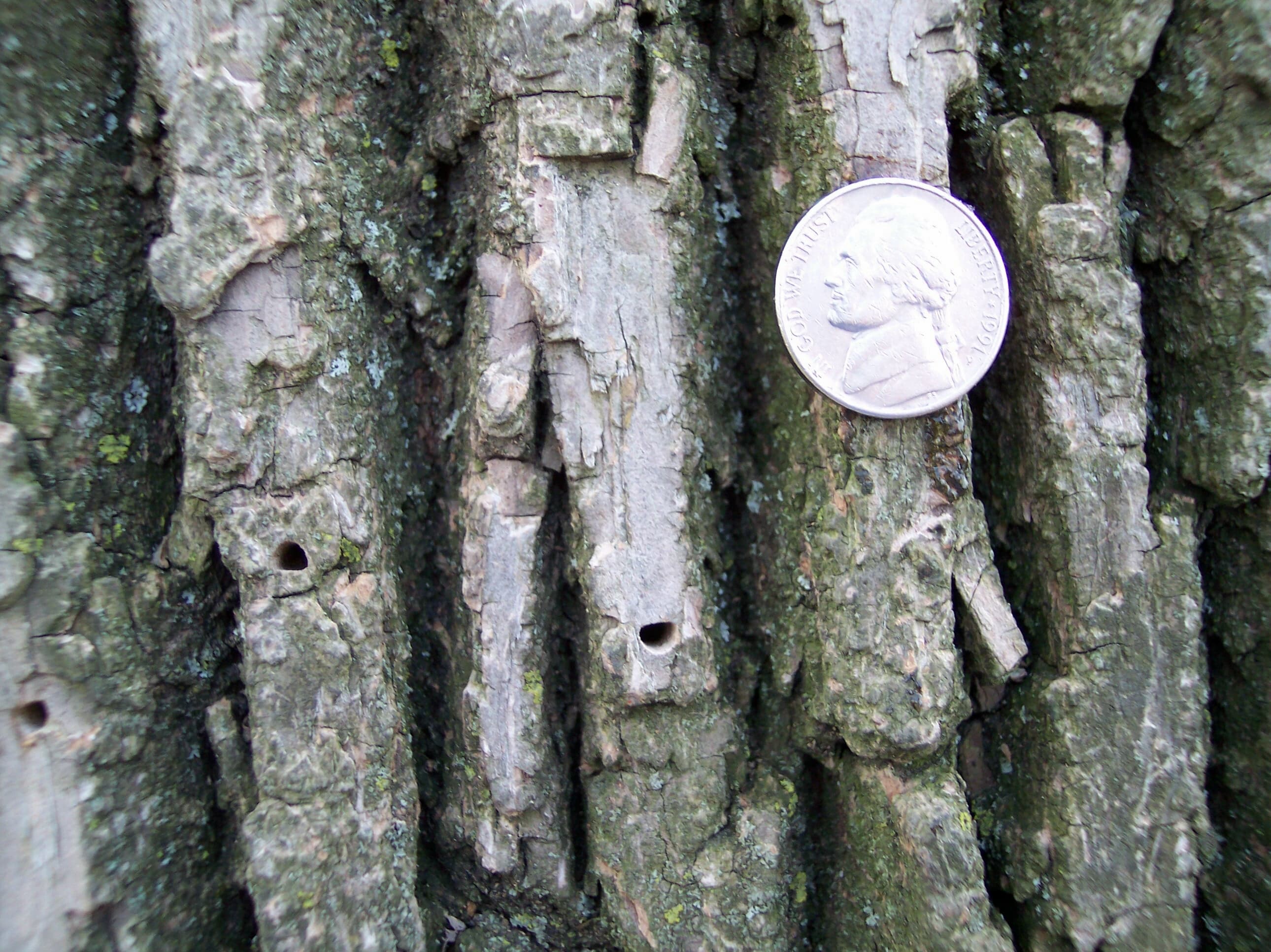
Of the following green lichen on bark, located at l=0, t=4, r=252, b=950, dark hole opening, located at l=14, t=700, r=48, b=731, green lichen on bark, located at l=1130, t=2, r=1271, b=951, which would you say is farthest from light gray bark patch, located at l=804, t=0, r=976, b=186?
dark hole opening, located at l=14, t=700, r=48, b=731

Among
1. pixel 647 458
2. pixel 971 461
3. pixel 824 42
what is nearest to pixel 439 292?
pixel 647 458

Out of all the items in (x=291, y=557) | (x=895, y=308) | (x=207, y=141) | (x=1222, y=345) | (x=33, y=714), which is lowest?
(x=33, y=714)

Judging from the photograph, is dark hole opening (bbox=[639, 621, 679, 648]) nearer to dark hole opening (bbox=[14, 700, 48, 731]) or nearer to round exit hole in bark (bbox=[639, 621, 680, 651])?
round exit hole in bark (bbox=[639, 621, 680, 651])

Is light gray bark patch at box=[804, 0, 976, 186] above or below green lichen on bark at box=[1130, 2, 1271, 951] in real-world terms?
above

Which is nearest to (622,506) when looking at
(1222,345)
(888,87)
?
(888,87)

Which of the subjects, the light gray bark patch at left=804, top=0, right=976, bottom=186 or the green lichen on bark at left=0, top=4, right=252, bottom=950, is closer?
the green lichen on bark at left=0, top=4, right=252, bottom=950

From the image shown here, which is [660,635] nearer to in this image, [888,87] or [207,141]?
[888,87]

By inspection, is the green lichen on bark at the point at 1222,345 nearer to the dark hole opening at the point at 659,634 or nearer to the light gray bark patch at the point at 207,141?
the dark hole opening at the point at 659,634
